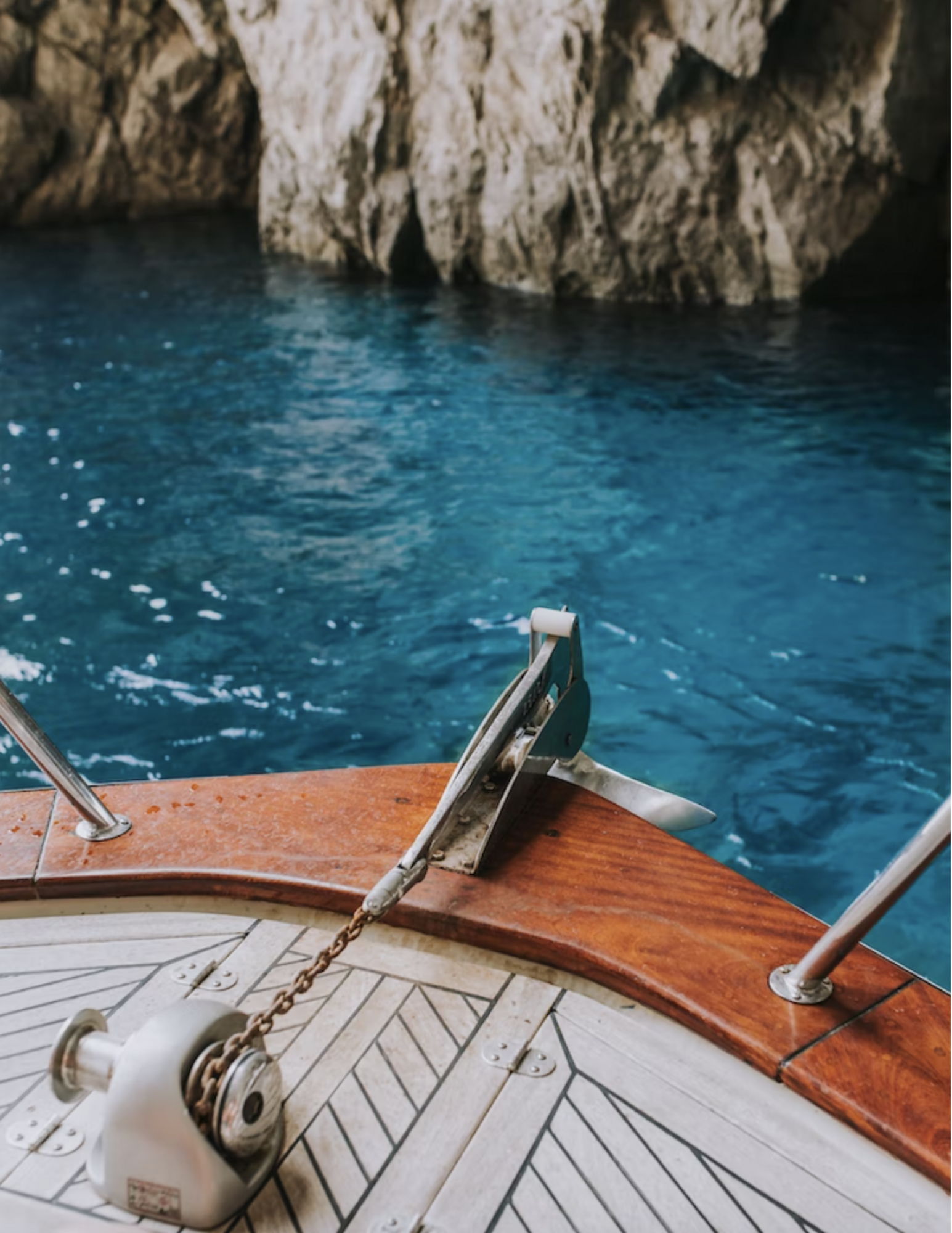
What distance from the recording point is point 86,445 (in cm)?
770

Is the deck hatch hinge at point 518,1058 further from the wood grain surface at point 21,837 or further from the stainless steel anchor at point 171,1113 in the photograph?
the wood grain surface at point 21,837

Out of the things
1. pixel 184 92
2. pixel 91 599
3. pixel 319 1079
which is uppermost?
pixel 184 92

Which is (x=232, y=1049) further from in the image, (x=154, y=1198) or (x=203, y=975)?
(x=203, y=975)

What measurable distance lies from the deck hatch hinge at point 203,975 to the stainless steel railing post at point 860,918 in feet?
2.96

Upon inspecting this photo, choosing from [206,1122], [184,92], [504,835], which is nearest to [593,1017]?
[504,835]

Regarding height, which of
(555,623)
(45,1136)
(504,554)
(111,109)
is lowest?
(504,554)

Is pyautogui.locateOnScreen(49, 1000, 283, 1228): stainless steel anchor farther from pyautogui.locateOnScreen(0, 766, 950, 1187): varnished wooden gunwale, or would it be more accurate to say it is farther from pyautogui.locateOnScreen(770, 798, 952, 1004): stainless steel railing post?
pyautogui.locateOnScreen(770, 798, 952, 1004): stainless steel railing post

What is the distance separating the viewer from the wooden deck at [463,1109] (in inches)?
56.4

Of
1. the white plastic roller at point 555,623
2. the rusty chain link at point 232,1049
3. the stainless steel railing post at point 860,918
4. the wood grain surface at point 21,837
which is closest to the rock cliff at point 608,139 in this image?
the white plastic roller at point 555,623

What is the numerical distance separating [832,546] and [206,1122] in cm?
538

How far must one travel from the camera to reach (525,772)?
81.3 inches

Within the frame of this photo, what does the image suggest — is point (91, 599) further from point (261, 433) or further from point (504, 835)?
point (504, 835)

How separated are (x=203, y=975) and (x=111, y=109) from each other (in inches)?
780

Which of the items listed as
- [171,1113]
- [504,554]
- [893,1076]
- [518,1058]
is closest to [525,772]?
[518,1058]
